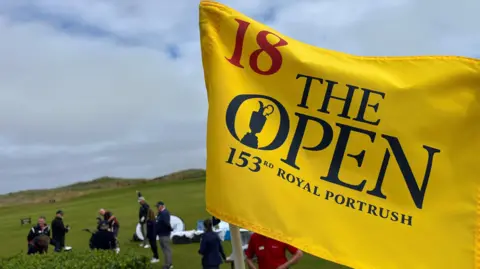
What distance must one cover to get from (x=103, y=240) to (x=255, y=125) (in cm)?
929

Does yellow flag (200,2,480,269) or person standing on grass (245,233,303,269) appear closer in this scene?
yellow flag (200,2,480,269)

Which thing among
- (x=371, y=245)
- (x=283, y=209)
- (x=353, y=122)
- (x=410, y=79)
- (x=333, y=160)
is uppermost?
(x=410, y=79)

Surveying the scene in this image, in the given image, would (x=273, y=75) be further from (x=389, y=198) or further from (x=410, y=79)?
(x=389, y=198)

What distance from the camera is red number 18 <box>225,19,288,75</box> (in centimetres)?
425

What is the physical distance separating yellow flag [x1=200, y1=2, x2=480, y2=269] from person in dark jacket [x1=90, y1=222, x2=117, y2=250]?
908 cm

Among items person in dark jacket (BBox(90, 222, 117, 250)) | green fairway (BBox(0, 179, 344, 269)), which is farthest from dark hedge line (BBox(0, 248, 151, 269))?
green fairway (BBox(0, 179, 344, 269))

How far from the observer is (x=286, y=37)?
171 inches

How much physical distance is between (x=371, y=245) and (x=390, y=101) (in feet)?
3.35

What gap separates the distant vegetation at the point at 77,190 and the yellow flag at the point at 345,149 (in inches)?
1855

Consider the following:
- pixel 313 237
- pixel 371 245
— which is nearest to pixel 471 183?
pixel 371 245

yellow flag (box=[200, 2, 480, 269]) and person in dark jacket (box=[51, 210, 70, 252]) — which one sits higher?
yellow flag (box=[200, 2, 480, 269])

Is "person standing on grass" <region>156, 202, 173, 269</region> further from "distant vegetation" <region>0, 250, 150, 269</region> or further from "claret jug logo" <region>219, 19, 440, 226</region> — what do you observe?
"claret jug logo" <region>219, 19, 440, 226</region>

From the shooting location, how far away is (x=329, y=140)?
3.99 meters

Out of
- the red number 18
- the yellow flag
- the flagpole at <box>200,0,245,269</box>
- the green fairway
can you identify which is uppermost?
the red number 18
